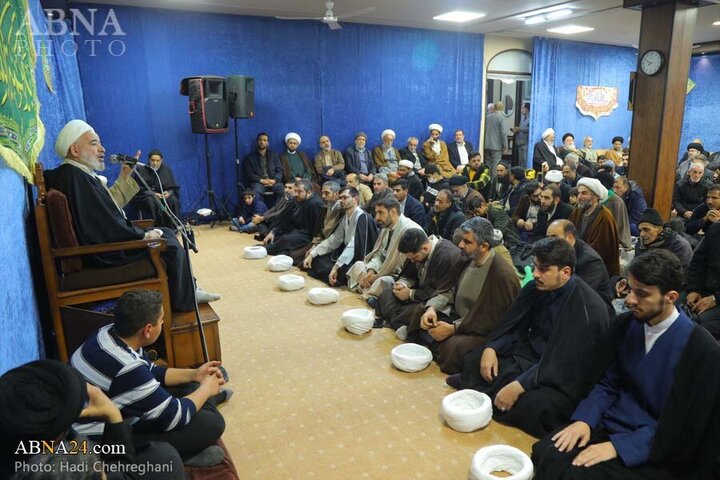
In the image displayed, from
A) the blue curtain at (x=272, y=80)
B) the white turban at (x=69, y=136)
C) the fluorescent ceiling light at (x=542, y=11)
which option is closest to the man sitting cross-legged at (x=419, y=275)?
the white turban at (x=69, y=136)

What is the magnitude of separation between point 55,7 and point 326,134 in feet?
13.7

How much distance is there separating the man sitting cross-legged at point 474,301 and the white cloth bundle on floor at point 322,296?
115 cm

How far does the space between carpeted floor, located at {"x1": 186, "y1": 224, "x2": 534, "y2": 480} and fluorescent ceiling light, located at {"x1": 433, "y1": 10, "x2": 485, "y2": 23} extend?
548cm

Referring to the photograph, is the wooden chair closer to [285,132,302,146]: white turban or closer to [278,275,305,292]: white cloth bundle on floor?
[278,275,305,292]: white cloth bundle on floor

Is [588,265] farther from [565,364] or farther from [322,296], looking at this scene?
[322,296]

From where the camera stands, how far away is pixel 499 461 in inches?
86.6

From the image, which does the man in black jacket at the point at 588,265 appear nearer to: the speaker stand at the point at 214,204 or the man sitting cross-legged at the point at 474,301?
the man sitting cross-legged at the point at 474,301

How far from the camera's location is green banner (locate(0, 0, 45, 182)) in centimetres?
212

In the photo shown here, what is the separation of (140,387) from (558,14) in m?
8.19

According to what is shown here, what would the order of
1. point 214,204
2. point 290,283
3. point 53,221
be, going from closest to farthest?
point 53,221 < point 290,283 < point 214,204

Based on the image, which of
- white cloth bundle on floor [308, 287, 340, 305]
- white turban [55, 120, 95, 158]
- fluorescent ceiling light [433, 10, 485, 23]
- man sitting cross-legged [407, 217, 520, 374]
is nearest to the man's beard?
white turban [55, 120, 95, 158]

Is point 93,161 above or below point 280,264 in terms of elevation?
above

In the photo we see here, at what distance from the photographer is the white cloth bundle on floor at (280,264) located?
531 centimetres

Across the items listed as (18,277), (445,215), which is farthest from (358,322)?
(18,277)
